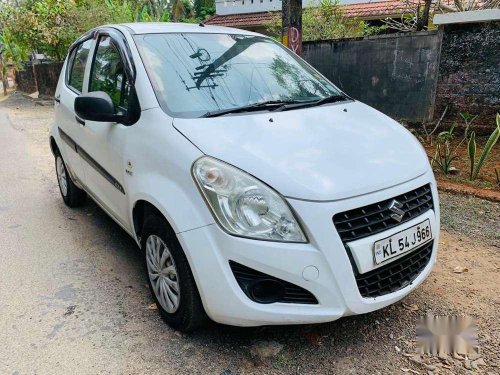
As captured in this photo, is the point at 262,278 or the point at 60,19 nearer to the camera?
the point at 262,278

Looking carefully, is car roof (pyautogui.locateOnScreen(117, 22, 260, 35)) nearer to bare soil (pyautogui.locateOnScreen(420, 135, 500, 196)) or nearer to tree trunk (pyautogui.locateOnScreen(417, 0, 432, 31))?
bare soil (pyautogui.locateOnScreen(420, 135, 500, 196))

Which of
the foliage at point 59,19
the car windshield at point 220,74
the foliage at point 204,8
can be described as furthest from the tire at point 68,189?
the foliage at point 204,8

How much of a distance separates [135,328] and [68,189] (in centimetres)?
243

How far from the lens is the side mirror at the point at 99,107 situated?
2.78m

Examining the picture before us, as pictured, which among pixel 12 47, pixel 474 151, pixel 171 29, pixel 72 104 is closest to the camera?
pixel 171 29

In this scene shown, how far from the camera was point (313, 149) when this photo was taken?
2318 millimetres

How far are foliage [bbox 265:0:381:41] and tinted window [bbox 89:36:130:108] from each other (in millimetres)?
6620

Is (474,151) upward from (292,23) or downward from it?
downward

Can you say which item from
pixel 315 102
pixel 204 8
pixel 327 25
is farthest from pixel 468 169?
pixel 204 8

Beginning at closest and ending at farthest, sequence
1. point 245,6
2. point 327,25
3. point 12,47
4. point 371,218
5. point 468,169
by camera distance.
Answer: point 371,218
point 468,169
point 327,25
point 245,6
point 12,47

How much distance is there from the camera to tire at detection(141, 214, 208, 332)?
2287mm

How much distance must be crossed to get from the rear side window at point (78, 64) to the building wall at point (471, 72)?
14.6ft

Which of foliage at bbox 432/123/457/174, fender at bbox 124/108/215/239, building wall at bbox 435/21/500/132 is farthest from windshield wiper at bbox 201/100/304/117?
building wall at bbox 435/21/500/132
